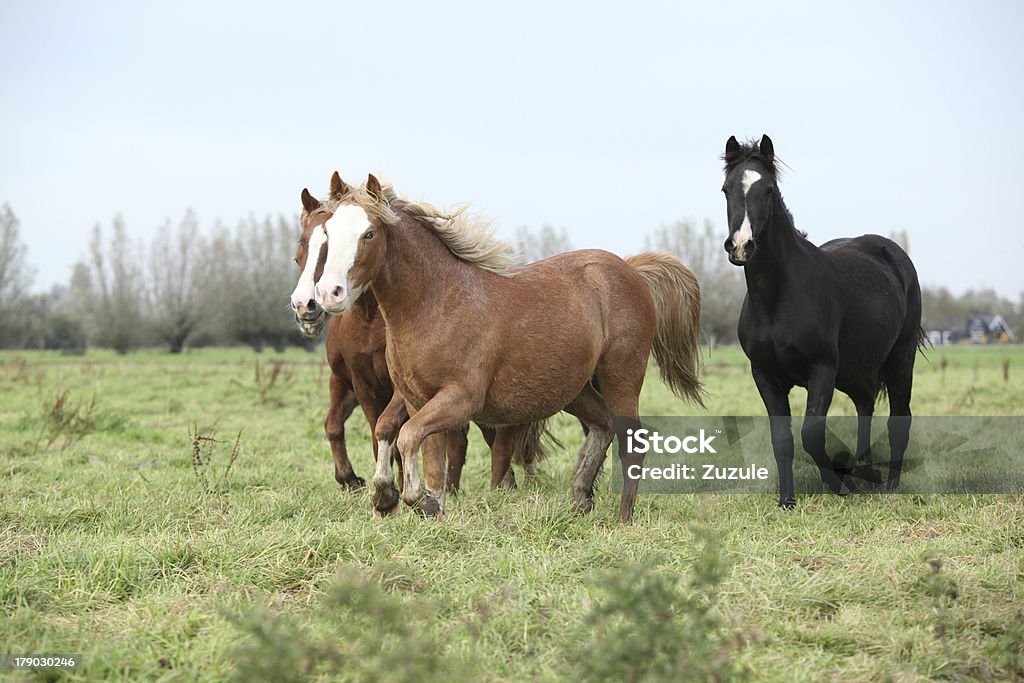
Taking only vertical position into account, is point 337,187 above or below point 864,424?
above

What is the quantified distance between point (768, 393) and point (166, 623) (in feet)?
14.8

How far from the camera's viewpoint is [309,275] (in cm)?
456

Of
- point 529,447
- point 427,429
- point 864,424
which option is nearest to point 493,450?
point 529,447

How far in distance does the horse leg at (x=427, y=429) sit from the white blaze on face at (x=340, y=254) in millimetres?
737

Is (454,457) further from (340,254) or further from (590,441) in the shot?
(340,254)

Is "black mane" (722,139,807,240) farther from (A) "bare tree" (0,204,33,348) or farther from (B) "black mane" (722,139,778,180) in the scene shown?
(A) "bare tree" (0,204,33,348)

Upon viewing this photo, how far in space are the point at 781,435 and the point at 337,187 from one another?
3454 mm

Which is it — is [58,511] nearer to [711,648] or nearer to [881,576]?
[711,648]

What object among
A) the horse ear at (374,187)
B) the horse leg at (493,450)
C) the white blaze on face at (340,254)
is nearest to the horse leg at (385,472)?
the white blaze on face at (340,254)

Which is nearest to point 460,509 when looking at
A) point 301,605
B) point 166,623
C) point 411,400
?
point 411,400

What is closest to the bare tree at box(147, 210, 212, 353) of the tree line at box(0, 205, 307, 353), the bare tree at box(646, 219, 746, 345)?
the tree line at box(0, 205, 307, 353)

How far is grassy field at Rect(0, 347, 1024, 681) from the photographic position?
283 cm

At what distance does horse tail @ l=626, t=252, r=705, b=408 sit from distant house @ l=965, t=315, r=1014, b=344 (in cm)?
5689

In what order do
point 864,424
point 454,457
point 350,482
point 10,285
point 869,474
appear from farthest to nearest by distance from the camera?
point 10,285 < point 864,424 < point 869,474 < point 350,482 < point 454,457
